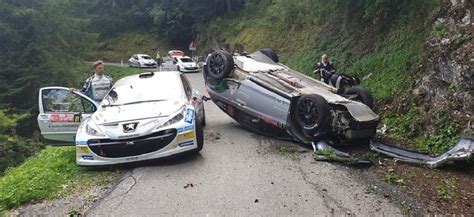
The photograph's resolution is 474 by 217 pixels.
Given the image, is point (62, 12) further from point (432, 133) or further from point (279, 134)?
point (432, 133)

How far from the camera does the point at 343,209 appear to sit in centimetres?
576

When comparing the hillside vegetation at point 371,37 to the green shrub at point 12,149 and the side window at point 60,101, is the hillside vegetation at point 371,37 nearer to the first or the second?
the side window at point 60,101

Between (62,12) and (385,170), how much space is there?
100ft

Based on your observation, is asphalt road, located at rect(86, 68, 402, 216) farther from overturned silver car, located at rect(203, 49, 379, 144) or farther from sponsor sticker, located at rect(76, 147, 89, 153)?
sponsor sticker, located at rect(76, 147, 89, 153)

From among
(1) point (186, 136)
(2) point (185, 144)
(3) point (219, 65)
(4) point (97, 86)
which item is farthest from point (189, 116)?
(3) point (219, 65)

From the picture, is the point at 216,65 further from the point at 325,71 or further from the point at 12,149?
the point at 12,149

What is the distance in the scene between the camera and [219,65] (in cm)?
1088

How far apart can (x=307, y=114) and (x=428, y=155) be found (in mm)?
2273

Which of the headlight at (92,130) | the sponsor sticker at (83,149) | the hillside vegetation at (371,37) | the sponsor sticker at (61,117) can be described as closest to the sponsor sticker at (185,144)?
the headlight at (92,130)

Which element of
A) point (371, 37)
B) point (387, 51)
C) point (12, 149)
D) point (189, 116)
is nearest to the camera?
point (189, 116)

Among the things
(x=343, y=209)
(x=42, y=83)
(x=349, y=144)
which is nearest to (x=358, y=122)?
(x=349, y=144)

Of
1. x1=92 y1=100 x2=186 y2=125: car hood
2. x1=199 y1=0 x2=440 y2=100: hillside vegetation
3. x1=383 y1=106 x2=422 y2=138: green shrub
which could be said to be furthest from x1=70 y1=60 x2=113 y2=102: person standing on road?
x1=199 y1=0 x2=440 y2=100: hillside vegetation

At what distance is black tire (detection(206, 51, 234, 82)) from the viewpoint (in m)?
10.6

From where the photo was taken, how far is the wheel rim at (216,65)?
10750mm
